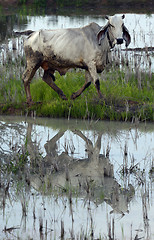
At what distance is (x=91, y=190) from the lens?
4.86 meters

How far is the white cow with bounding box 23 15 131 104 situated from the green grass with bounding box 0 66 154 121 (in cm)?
25

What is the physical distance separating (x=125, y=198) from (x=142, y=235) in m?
0.75

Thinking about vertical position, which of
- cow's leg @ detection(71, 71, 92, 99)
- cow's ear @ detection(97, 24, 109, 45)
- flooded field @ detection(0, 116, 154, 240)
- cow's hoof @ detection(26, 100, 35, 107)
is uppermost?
cow's ear @ detection(97, 24, 109, 45)

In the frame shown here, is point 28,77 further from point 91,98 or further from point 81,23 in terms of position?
point 81,23

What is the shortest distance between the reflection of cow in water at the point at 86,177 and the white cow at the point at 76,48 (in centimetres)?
201

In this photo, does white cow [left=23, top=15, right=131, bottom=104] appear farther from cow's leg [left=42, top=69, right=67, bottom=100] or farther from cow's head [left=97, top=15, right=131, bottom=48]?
cow's leg [left=42, top=69, right=67, bottom=100]

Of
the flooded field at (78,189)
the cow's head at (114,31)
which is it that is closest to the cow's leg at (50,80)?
the cow's head at (114,31)

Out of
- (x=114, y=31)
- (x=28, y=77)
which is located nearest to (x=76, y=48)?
(x=114, y=31)

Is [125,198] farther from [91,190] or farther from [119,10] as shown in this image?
[119,10]

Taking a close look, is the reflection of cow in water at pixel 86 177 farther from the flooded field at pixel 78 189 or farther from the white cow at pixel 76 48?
the white cow at pixel 76 48

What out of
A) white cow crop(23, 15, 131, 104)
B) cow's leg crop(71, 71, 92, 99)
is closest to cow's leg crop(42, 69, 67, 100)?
white cow crop(23, 15, 131, 104)

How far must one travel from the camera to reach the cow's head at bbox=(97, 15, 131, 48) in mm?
7726

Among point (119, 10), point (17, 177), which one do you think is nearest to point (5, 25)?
point (119, 10)

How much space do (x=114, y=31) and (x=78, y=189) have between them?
134 inches
